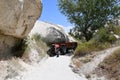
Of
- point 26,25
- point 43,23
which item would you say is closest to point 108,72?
point 26,25

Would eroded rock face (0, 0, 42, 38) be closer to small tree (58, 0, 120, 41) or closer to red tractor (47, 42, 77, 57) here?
red tractor (47, 42, 77, 57)

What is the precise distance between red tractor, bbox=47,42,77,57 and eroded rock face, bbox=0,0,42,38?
612 cm

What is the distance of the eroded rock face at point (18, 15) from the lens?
49.6 feet

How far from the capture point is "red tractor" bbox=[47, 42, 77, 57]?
77.8ft

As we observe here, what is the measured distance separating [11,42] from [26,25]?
5.30ft

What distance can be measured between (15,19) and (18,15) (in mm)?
285

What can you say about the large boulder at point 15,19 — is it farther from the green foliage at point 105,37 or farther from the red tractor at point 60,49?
the green foliage at point 105,37

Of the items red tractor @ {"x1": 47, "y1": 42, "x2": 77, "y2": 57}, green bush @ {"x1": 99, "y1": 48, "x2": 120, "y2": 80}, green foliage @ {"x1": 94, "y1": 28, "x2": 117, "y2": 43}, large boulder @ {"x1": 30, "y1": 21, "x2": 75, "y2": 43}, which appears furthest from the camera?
large boulder @ {"x1": 30, "y1": 21, "x2": 75, "y2": 43}

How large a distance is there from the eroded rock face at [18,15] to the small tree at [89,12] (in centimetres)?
1238

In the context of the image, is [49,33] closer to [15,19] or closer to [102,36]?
[102,36]

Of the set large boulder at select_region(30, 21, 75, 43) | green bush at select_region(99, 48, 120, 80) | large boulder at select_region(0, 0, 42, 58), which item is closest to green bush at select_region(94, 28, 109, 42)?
green bush at select_region(99, 48, 120, 80)

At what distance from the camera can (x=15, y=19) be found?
15.7m

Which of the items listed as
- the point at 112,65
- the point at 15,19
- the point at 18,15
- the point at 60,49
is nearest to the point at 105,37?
the point at 60,49

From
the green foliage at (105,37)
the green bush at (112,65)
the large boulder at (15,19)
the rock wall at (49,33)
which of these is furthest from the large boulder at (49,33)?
the green bush at (112,65)
